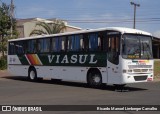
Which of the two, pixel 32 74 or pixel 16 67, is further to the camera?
pixel 16 67

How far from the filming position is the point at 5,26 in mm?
42344

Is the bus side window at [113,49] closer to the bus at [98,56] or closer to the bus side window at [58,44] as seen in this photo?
the bus at [98,56]

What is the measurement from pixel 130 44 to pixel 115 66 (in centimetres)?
136

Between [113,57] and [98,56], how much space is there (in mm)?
1159

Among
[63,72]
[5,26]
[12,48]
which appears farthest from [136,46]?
[5,26]

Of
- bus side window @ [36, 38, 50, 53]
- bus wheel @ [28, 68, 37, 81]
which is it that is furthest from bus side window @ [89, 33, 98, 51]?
bus wheel @ [28, 68, 37, 81]

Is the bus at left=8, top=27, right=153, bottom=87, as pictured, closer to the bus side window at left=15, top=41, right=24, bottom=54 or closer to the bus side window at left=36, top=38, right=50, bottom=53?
the bus side window at left=36, top=38, right=50, bottom=53

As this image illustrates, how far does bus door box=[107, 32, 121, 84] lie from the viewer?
19.3 m

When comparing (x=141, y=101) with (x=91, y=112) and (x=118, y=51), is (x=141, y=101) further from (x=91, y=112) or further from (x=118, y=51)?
(x=118, y=51)

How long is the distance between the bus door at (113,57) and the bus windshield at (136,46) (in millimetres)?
350

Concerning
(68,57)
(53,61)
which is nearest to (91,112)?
(68,57)

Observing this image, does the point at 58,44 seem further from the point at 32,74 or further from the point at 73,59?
the point at 32,74

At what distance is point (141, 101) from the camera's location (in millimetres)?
14586

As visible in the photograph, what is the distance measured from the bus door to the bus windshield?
1.15ft
